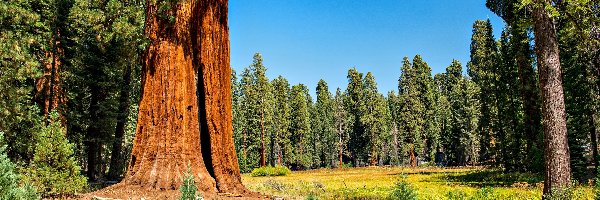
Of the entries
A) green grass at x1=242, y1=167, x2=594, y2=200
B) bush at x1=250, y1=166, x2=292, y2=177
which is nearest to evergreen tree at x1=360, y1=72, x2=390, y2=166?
bush at x1=250, y1=166, x2=292, y2=177

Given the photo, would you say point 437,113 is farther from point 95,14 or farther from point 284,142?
point 95,14

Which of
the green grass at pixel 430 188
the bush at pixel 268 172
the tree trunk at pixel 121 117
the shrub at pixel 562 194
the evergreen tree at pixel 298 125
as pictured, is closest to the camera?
the shrub at pixel 562 194

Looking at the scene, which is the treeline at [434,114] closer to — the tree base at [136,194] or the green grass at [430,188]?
the green grass at [430,188]

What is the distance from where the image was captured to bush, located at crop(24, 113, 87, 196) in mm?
10320

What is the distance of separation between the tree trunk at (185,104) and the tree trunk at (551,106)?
23.9 ft

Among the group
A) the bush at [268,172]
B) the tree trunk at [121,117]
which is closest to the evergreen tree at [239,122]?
the bush at [268,172]

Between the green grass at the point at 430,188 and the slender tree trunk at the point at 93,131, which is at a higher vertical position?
the slender tree trunk at the point at 93,131

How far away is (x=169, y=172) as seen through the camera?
1045 cm

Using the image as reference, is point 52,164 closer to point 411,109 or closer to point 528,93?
point 528,93

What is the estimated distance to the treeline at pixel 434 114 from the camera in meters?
26.7

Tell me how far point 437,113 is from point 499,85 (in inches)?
1661

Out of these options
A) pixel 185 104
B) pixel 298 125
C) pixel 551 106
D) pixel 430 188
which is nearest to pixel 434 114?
pixel 298 125

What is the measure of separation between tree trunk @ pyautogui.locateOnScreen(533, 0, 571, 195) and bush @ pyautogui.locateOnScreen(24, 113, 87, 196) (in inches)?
431

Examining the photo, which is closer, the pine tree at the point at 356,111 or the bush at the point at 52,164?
the bush at the point at 52,164
